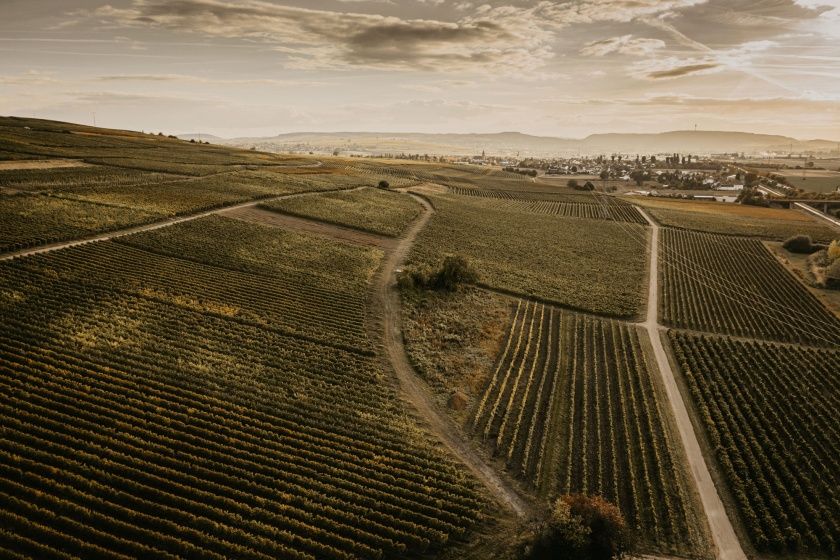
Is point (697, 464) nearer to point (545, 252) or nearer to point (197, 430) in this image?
point (197, 430)

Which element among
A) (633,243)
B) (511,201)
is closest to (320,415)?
(633,243)

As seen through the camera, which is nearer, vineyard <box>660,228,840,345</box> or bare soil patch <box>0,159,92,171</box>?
vineyard <box>660,228,840,345</box>

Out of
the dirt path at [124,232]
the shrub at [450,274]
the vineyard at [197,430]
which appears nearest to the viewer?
the vineyard at [197,430]

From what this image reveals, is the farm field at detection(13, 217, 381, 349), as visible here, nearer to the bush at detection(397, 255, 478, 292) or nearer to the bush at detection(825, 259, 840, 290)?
the bush at detection(397, 255, 478, 292)

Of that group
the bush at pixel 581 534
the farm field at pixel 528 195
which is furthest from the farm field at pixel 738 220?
the bush at pixel 581 534

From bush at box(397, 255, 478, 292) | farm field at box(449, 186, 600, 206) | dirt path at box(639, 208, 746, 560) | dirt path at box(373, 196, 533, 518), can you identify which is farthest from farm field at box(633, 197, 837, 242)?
dirt path at box(373, 196, 533, 518)

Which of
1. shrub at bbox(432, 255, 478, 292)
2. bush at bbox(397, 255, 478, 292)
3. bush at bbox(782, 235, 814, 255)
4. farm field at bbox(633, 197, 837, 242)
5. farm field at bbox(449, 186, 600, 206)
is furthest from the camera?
farm field at bbox(449, 186, 600, 206)

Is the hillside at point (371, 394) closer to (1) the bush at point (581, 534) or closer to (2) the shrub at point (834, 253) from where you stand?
(1) the bush at point (581, 534)
